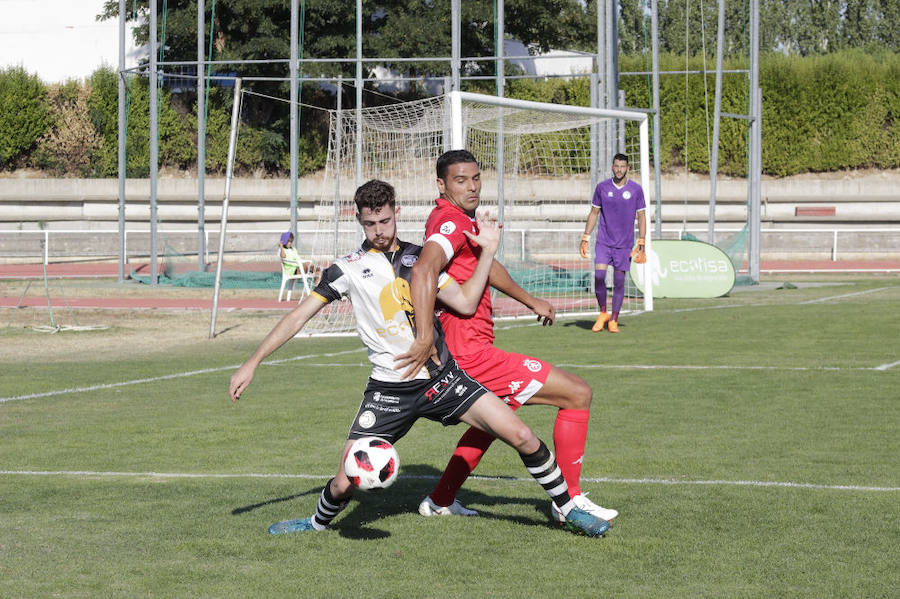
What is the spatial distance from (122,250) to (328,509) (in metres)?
25.4

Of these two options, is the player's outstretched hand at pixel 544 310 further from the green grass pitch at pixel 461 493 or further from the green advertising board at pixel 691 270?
the green advertising board at pixel 691 270

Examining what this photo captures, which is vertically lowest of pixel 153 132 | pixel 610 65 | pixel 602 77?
pixel 153 132

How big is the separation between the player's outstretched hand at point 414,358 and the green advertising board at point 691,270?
18.6 m

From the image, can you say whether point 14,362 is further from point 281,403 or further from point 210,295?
point 210,295

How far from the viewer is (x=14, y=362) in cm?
1510

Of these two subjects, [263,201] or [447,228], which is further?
[263,201]

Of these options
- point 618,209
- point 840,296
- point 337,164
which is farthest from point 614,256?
point 840,296

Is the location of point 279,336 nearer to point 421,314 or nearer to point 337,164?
point 421,314

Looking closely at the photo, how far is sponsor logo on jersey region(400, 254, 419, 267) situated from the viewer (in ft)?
20.2

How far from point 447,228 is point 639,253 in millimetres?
10933

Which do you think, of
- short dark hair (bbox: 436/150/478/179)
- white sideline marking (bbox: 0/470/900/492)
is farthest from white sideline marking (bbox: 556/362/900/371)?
short dark hair (bbox: 436/150/478/179)

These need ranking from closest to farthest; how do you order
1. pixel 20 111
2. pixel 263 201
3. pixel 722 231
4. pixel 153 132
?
pixel 153 132
pixel 722 231
pixel 263 201
pixel 20 111

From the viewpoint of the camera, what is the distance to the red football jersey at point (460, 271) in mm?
6327

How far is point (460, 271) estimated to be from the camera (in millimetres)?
6562
